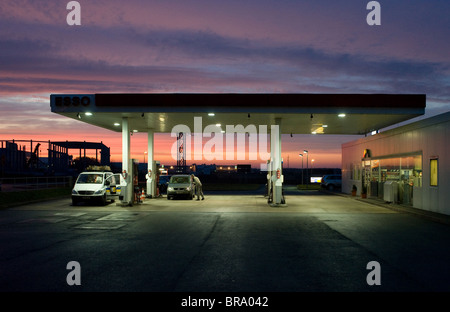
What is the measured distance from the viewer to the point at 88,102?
20.7m

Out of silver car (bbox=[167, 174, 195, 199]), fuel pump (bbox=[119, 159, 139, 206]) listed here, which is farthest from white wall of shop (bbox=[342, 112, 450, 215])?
fuel pump (bbox=[119, 159, 139, 206])

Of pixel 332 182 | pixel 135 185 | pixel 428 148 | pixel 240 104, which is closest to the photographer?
pixel 428 148

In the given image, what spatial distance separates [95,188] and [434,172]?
1700 centimetres

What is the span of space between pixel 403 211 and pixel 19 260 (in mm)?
16637

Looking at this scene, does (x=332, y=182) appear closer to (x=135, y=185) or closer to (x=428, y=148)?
(x=428, y=148)

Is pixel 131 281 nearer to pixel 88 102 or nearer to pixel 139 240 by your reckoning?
pixel 139 240

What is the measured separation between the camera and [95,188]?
21.9 meters

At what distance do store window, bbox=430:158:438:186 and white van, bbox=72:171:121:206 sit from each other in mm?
16582

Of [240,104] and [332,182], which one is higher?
[240,104]

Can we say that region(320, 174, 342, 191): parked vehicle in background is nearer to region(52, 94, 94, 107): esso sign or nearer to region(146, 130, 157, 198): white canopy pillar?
region(146, 130, 157, 198): white canopy pillar

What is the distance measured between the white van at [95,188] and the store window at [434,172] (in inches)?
653

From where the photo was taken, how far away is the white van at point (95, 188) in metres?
21.8

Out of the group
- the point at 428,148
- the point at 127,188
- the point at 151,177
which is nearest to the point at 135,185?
the point at 127,188

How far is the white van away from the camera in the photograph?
2175 cm
